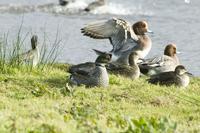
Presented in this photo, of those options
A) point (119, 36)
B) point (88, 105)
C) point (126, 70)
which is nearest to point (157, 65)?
point (119, 36)

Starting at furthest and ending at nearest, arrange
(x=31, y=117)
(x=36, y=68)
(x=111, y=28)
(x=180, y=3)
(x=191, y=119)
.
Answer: (x=180, y=3), (x=111, y=28), (x=36, y=68), (x=191, y=119), (x=31, y=117)

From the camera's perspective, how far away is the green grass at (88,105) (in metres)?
6.34

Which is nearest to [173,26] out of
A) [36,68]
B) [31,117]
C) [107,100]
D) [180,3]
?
[180,3]

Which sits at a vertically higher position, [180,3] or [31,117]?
[31,117]

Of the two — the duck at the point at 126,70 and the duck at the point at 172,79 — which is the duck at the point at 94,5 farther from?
the duck at the point at 172,79

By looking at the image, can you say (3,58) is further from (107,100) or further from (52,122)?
(52,122)

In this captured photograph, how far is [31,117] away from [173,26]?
15882 millimetres

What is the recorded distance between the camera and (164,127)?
6.22m

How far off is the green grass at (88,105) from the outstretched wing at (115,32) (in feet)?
5.30

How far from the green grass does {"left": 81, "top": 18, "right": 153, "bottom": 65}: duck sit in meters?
1.63

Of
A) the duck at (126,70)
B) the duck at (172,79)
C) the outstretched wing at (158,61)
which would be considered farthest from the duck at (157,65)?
the duck at (172,79)

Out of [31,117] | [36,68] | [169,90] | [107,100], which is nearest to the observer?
[31,117]

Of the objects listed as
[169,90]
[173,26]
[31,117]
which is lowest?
[173,26]

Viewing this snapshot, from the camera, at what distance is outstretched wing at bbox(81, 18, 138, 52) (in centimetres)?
1299
